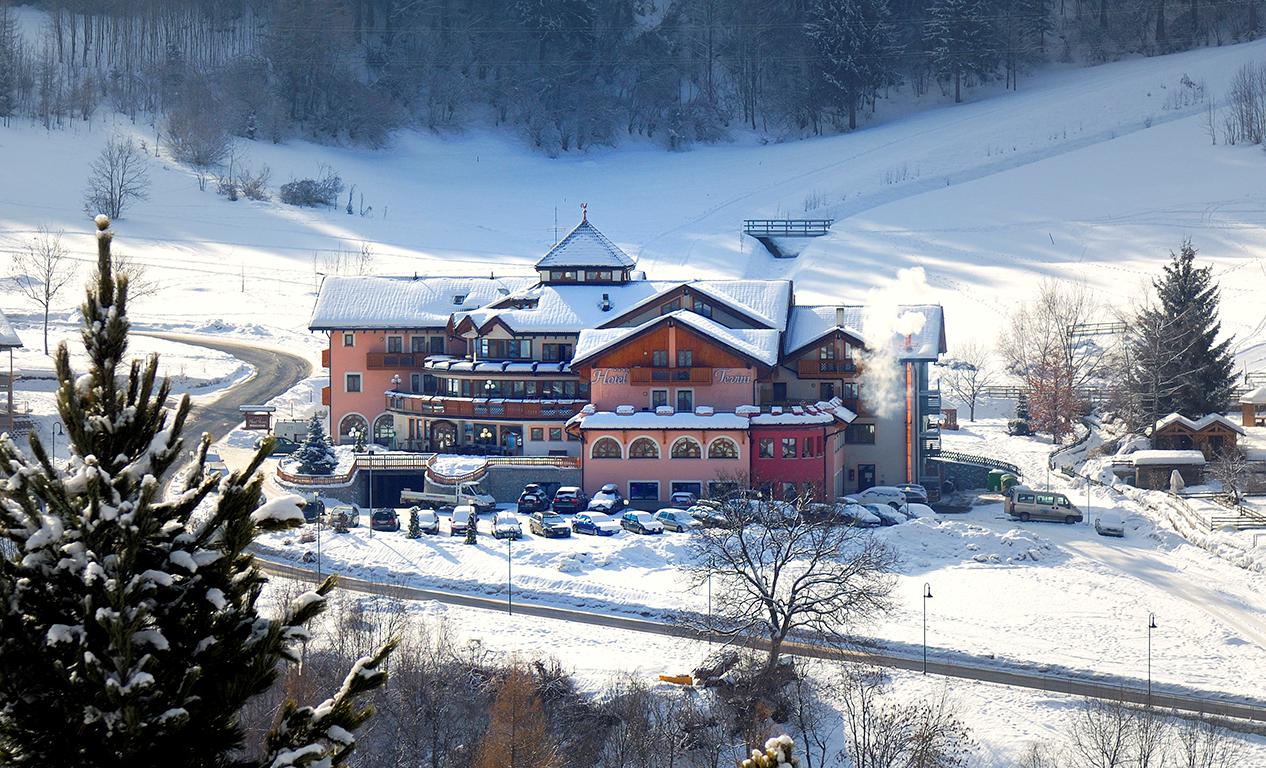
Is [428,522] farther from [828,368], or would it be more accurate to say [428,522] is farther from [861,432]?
[861,432]

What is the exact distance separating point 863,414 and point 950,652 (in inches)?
889

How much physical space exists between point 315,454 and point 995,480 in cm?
2474

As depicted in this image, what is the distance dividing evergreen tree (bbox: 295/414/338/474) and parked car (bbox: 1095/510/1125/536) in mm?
25990

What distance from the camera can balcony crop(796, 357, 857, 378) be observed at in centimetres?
6200

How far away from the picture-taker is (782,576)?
46000 millimetres

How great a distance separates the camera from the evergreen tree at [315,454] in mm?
58281

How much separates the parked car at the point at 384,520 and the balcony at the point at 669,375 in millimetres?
11522

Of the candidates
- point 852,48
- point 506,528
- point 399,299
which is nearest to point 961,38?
point 852,48

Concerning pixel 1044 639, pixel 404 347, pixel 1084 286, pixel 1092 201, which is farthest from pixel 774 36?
pixel 1044 639

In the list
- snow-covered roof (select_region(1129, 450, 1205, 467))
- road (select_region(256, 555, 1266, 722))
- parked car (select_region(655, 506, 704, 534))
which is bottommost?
road (select_region(256, 555, 1266, 722))

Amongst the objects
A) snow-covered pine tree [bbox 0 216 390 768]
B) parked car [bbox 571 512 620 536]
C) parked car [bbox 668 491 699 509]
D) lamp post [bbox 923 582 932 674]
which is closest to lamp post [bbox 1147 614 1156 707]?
lamp post [bbox 923 582 932 674]

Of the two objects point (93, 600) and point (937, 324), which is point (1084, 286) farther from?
point (93, 600)

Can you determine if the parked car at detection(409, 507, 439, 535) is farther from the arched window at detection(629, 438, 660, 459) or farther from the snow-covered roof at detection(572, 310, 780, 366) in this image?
the snow-covered roof at detection(572, 310, 780, 366)

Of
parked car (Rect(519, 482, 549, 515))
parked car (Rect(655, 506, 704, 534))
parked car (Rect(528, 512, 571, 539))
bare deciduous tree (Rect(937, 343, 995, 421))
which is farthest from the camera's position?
bare deciduous tree (Rect(937, 343, 995, 421))
